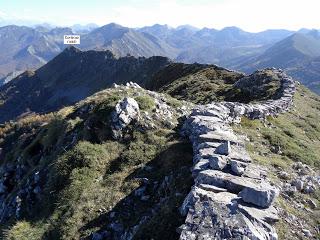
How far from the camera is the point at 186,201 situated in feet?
49.5

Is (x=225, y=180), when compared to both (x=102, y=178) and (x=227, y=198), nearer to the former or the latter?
(x=227, y=198)

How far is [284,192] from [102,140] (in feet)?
44.7

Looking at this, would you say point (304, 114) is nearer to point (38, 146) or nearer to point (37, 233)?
point (38, 146)

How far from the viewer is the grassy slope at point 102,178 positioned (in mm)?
19922

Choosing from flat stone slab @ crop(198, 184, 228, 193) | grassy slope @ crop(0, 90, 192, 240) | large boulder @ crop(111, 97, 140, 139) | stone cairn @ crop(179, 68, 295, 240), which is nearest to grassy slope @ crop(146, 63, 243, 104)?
large boulder @ crop(111, 97, 140, 139)

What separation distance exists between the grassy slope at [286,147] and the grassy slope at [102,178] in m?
4.47

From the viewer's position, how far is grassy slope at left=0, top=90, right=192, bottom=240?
19922 mm

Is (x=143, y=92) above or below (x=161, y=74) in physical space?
above

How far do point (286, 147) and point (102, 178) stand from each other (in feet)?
44.5

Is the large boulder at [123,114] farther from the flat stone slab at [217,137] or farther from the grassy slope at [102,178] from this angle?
the flat stone slab at [217,137]

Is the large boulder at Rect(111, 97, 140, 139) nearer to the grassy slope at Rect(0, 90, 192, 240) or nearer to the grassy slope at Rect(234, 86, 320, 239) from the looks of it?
the grassy slope at Rect(0, 90, 192, 240)

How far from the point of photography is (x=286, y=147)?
2869 cm

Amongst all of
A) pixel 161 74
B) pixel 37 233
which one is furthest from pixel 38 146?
pixel 161 74

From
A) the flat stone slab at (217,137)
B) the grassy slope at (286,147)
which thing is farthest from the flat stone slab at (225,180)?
the flat stone slab at (217,137)
